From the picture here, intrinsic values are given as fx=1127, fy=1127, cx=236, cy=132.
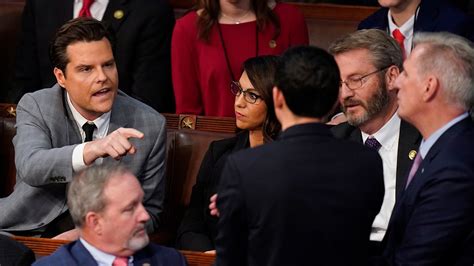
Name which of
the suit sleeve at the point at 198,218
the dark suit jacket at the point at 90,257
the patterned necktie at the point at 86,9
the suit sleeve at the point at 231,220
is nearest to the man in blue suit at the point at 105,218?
the dark suit jacket at the point at 90,257

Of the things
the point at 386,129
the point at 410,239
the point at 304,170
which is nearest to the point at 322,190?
the point at 304,170

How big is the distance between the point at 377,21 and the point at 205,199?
1.15 meters

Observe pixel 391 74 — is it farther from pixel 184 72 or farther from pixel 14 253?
pixel 14 253

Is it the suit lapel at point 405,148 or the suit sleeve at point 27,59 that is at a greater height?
the suit lapel at point 405,148

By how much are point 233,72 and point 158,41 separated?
39 cm

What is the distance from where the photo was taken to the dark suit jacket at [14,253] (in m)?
3.21

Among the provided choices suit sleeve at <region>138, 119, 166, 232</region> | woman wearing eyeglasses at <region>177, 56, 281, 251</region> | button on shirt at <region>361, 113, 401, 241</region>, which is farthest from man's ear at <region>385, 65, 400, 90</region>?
suit sleeve at <region>138, 119, 166, 232</region>

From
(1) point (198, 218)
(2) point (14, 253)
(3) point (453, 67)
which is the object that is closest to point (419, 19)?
(1) point (198, 218)

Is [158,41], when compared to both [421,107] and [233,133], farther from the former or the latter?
[421,107]

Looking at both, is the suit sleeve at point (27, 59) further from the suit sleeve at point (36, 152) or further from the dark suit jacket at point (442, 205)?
the dark suit jacket at point (442, 205)

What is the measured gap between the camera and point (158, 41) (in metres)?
4.77

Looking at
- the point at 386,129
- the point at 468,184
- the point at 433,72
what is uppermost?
the point at 433,72

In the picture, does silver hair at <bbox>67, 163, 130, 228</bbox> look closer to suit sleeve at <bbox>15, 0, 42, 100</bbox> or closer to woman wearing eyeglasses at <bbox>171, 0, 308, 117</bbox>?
woman wearing eyeglasses at <bbox>171, 0, 308, 117</bbox>

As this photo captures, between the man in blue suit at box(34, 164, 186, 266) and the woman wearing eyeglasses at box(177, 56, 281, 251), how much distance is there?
622 mm
